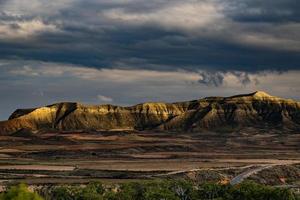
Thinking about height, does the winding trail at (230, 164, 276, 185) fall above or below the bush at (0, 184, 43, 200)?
below

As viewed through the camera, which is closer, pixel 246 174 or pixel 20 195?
pixel 20 195

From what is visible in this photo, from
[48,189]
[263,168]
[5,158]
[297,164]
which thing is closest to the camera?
[48,189]

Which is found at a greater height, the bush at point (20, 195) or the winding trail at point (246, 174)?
the bush at point (20, 195)

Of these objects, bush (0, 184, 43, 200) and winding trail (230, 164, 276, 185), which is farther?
winding trail (230, 164, 276, 185)

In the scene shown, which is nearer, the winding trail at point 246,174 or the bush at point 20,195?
the bush at point 20,195

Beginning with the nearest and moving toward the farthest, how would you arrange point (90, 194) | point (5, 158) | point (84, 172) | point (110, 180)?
point (90, 194)
point (110, 180)
point (84, 172)
point (5, 158)

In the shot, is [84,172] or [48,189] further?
[84,172]

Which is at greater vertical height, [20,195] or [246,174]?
[20,195]

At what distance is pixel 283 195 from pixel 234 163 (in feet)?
271

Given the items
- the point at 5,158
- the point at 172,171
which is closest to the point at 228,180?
the point at 172,171

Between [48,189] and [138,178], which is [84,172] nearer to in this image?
[138,178]

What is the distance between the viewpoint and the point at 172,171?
475 feet

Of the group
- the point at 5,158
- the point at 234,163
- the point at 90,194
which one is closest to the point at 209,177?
the point at 234,163

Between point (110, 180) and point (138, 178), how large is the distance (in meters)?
8.00
